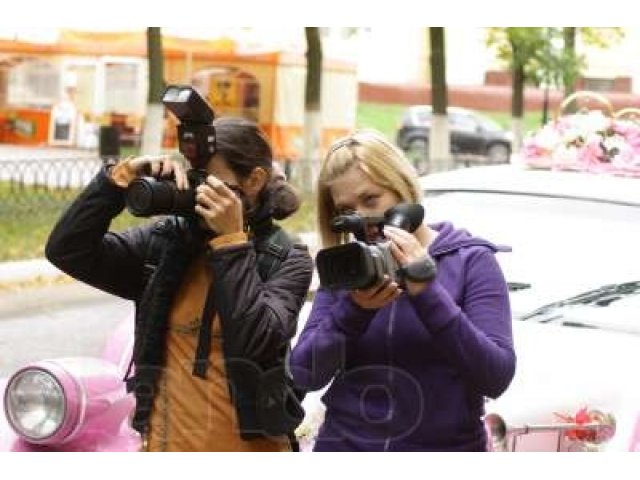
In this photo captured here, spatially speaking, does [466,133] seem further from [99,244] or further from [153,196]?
[153,196]

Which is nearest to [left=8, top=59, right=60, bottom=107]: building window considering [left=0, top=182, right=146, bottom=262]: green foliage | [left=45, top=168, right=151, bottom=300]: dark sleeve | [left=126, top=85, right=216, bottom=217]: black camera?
[left=0, top=182, right=146, bottom=262]: green foliage

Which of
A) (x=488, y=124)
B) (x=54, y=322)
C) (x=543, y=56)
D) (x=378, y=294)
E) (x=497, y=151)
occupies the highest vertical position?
(x=543, y=56)

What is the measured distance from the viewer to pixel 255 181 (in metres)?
1.82

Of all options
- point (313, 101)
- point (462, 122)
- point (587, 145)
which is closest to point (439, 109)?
point (313, 101)

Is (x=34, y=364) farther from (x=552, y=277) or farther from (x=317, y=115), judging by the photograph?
(x=317, y=115)

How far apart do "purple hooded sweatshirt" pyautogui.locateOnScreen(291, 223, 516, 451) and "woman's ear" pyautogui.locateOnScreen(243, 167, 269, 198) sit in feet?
0.70

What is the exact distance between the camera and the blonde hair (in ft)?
5.34

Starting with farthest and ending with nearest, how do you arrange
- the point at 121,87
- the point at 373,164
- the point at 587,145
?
the point at 121,87 < the point at 587,145 < the point at 373,164

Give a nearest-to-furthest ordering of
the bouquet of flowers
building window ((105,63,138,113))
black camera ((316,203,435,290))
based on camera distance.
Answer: black camera ((316,203,435,290)), the bouquet of flowers, building window ((105,63,138,113))

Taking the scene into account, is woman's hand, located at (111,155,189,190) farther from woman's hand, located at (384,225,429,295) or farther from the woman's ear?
woman's hand, located at (384,225,429,295)

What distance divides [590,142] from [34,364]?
73.4 inches

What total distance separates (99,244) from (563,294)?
1217mm
